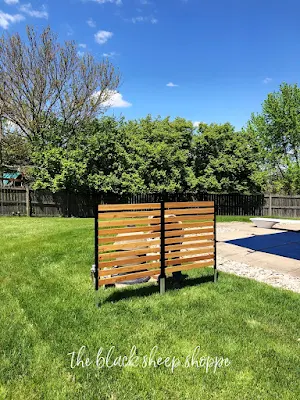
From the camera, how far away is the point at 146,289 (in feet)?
12.5

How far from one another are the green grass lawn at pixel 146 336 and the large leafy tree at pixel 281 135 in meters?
19.8

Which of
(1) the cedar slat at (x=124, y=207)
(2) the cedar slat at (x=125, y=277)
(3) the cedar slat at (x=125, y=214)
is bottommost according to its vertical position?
(2) the cedar slat at (x=125, y=277)

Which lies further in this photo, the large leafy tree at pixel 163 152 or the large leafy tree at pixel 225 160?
the large leafy tree at pixel 225 160

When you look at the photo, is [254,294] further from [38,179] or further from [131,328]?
[38,179]

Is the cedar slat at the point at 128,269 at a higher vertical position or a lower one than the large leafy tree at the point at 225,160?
lower

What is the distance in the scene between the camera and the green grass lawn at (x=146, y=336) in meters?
1.94

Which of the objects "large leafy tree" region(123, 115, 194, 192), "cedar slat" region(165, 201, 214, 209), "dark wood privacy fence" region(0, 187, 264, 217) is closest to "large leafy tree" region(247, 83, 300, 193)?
"large leafy tree" region(123, 115, 194, 192)

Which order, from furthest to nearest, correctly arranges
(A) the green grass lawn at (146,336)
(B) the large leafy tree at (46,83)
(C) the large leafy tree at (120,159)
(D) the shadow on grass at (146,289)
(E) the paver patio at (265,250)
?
(B) the large leafy tree at (46,83)
(C) the large leafy tree at (120,159)
(E) the paver patio at (265,250)
(D) the shadow on grass at (146,289)
(A) the green grass lawn at (146,336)

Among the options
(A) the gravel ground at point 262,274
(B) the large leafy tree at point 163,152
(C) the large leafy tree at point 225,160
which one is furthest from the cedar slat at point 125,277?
(C) the large leafy tree at point 225,160

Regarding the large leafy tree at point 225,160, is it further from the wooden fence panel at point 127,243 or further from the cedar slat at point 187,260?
the wooden fence panel at point 127,243

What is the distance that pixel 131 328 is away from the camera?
2738 mm

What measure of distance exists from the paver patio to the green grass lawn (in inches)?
47.2

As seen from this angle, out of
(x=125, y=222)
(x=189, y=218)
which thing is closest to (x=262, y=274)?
(x=189, y=218)

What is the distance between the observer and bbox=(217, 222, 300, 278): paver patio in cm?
509
